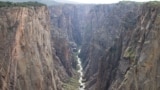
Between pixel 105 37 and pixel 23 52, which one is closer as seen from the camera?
pixel 23 52

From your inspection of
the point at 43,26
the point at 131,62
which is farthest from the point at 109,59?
the point at 131,62

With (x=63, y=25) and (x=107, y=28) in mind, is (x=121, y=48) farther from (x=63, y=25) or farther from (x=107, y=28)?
(x=63, y=25)

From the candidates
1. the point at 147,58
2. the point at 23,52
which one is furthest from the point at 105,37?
the point at 147,58

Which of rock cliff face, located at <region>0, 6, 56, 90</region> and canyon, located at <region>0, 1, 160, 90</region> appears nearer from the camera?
canyon, located at <region>0, 1, 160, 90</region>

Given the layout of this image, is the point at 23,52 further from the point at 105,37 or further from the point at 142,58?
the point at 105,37

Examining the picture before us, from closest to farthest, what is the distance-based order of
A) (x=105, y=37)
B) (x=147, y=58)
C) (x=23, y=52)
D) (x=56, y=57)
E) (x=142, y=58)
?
1. (x=147, y=58)
2. (x=142, y=58)
3. (x=23, y=52)
4. (x=56, y=57)
5. (x=105, y=37)

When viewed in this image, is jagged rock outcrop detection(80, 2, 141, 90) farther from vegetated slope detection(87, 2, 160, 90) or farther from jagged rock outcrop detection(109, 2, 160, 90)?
jagged rock outcrop detection(109, 2, 160, 90)

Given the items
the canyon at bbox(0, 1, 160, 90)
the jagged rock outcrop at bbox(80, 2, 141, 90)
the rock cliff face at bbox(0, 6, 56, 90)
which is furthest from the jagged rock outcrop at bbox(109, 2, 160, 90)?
the jagged rock outcrop at bbox(80, 2, 141, 90)

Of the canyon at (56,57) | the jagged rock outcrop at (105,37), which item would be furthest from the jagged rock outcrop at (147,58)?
the jagged rock outcrop at (105,37)

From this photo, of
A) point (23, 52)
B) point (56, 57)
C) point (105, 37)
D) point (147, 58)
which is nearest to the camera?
point (147, 58)
